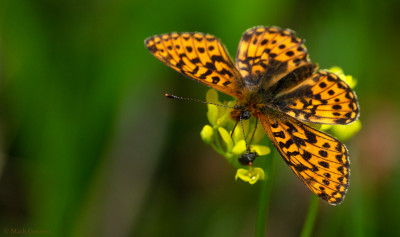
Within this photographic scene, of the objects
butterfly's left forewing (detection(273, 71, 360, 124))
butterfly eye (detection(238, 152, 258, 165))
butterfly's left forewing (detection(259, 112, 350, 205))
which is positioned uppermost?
butterfly's left forewing (detection(273, 71, 360, 124))

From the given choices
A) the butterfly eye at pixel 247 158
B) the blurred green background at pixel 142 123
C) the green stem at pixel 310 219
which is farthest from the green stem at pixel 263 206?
the blurred green background at pixel 142 123

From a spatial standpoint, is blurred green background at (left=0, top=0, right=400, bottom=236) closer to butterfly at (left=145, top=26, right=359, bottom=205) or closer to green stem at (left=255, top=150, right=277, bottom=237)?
butterfly at (left=145, top=26, right=359, bottom=205)

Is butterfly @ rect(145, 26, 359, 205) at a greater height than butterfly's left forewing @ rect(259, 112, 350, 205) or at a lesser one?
greater

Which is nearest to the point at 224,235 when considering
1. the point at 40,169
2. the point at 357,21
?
the point at 40,169

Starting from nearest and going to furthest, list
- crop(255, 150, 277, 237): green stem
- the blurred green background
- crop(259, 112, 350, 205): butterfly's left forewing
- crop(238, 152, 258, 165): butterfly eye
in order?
crop(259, 112, 350, 205): butterfly's left forewing
crop(255, 150, 277, 237): green stem
crop(238, 152, 258, 165): butterfly eye
the blurred green background

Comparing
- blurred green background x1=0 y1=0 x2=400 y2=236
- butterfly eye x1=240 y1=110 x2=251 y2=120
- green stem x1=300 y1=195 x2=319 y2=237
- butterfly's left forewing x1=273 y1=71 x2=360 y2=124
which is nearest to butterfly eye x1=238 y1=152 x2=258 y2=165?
butterfly eye x1=240 y1=110 x2=251 y2=120

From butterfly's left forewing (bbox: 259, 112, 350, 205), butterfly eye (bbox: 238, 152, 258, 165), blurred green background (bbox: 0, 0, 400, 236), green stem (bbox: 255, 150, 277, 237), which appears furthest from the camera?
blurred green background (bbox: 0, 0, 400, 236)

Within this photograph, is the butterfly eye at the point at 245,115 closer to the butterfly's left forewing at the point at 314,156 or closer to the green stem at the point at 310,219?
the butterfly's left forewing at the point at 314,156

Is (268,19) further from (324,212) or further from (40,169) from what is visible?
(40,169)
